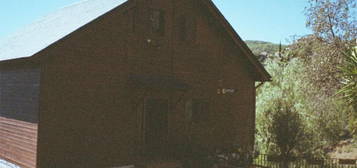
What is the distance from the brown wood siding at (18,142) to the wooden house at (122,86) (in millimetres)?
35

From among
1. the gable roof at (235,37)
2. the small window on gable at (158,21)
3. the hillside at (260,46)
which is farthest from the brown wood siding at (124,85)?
→ the hillside at (260,46)

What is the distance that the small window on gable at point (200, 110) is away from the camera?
16.8m

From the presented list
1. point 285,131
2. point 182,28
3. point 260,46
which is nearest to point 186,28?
point 182,28

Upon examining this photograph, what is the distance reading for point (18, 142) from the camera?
13141 millimetres

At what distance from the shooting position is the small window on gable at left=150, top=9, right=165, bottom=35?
15336 millimetres

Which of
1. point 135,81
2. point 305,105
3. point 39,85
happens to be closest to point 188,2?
point 135,81

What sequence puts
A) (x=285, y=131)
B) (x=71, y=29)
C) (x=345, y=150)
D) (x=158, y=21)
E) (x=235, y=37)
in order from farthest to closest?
(x=345, y=150), (x=235, y=37), (x=158, y=21), (x=285, y=131), (x=71, y=29)

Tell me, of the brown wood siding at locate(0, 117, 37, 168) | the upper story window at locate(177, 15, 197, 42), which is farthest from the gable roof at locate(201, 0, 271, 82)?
the brown wood siding at locate(0, 117, 37, 168)

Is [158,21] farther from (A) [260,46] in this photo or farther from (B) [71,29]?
(A) [260,46]

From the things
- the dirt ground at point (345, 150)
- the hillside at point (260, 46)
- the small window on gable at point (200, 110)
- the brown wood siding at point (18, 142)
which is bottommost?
the dirt ground at point (345, 150)

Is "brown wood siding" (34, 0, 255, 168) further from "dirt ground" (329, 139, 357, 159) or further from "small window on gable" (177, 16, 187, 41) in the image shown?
"dirt ground" (329, 139, 357, 159)

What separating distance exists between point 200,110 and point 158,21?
4.51 metres

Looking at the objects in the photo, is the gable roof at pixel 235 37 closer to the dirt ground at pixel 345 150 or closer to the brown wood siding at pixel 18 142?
the brown wood siding at pixel 18 142

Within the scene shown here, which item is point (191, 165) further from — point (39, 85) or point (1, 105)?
point (1, 105)
